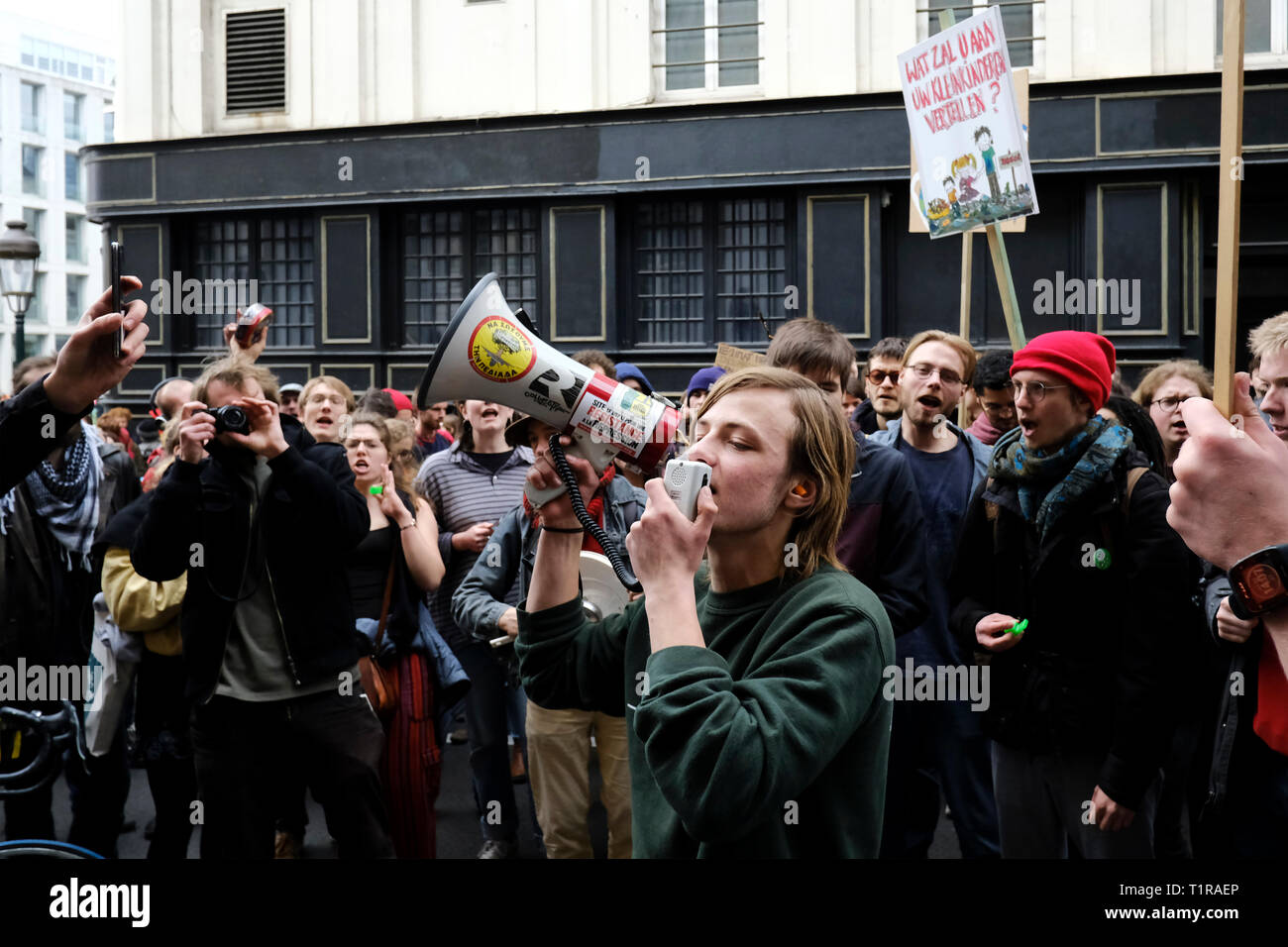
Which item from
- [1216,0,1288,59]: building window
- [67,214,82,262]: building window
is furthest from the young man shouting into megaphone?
[67,214,82,262]: building window

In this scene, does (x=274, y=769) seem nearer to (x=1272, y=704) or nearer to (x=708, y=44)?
(x=1272, y=704)

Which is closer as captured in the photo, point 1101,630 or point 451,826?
point 1101,630

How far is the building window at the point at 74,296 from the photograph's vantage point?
69.4 feet

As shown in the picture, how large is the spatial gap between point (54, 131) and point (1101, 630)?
16851 mm

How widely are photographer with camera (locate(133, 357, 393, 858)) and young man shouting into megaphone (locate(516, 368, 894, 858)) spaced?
1764 mm

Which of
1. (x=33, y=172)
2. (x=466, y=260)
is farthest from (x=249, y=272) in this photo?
(x=33, y=172)

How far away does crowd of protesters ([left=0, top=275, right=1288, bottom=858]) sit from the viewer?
1.91m

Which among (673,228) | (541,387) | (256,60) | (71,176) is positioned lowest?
(541,387)

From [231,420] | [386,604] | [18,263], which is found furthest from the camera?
[18,263]

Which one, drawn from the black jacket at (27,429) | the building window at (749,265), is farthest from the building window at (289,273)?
the black jacket at (27,429)

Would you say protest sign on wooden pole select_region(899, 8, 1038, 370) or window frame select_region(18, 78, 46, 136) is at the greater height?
window frame select_region(18, 78, 46, 136)

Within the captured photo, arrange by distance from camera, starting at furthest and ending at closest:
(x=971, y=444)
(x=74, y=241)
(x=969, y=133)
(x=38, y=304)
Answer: (x=38, y=304), (x=74, y=241), (x=969, y=133), (x=971, y=444)

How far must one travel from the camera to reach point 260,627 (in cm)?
396

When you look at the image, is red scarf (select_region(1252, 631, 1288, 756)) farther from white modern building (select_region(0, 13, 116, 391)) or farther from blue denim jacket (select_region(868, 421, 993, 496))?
white modern building (select_region(0, 13, 116, 391))
